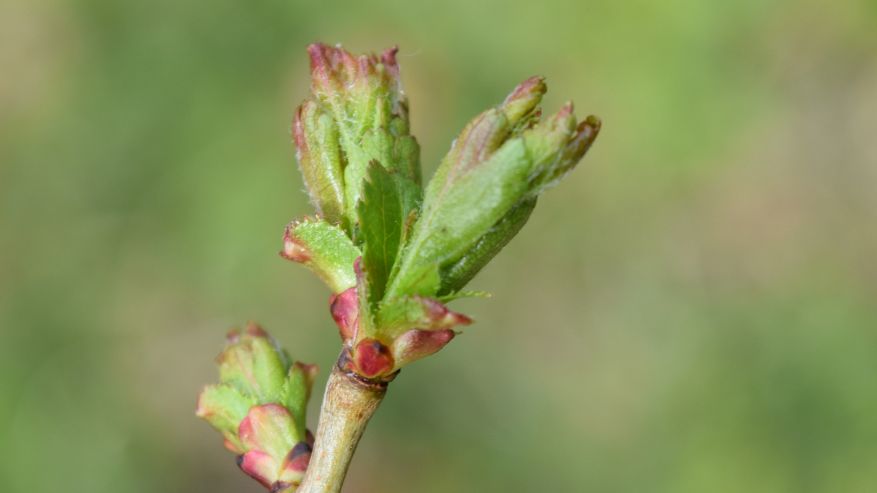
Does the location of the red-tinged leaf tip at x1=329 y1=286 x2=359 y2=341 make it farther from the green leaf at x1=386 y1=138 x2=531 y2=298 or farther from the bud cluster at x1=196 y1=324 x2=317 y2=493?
the bud cluster at x1=196 y1=324 x2=317 y2=493

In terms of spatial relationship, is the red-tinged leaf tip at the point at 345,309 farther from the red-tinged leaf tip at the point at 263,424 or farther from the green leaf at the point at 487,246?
the red-tinged leaf tip at the point at 263,424

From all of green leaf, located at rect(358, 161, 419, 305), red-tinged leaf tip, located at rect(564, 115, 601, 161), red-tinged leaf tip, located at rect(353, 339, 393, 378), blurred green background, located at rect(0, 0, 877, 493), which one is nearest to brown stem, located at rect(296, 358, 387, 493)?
red-tinged leaf tip, located at rect(353, 339, 393, 378)

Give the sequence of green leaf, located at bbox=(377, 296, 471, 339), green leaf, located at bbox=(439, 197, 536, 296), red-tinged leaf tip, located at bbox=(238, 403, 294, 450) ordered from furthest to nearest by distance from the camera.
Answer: red-tinged leaf tip, located at bbox=(238, 403, 294, 450) → green leaf, located at bbox=(439, 197, 536, 296) → green leaf, located at bbox=(377, 296, 471, 339)

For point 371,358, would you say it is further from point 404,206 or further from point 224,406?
point 224,406

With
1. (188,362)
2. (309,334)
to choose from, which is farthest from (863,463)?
(188,362)

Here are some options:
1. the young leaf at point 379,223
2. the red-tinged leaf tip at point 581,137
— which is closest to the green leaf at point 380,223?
the young leaf at point 379,223

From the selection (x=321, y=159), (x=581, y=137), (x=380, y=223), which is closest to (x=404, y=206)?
Result: (x=380, y=223)

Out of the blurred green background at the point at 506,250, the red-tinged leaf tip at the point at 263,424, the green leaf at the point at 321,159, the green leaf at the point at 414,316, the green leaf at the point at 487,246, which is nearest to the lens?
the green leaf at the point at 414,316
